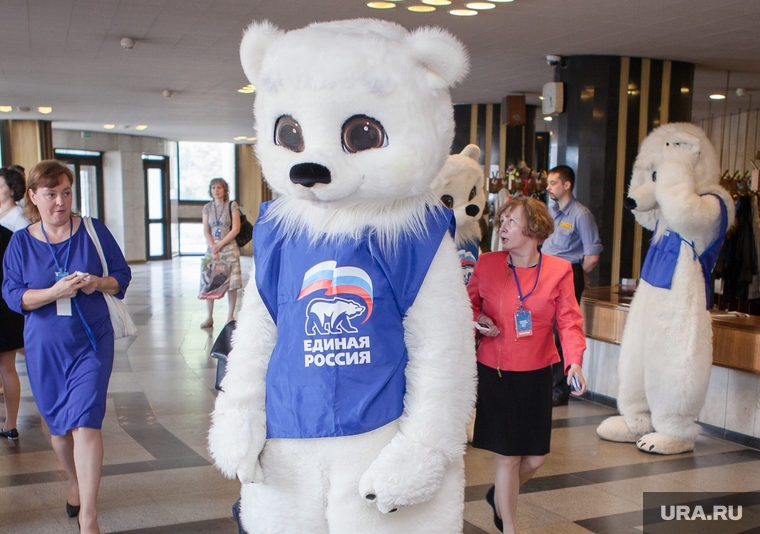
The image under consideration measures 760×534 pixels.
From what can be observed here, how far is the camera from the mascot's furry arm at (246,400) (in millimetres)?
2055

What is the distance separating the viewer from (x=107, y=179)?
19.1 meters

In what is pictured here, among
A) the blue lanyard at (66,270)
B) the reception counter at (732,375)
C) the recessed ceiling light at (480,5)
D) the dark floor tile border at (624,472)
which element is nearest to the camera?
the blue lanyard at (66,270)

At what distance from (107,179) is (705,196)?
16.9 m

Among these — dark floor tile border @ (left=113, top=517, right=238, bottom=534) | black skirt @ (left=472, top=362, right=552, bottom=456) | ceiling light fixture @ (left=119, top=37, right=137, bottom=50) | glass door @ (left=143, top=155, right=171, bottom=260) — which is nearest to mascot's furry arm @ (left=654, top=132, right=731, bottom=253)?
black skirt @ (left=472, top=362, right=552, bottom=456)

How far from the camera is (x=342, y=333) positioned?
6.66 feet

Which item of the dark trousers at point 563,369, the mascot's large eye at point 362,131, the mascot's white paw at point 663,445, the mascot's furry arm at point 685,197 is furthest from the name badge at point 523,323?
the dark trousers at point 563,369

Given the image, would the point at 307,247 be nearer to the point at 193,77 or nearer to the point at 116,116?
the point at 193,77

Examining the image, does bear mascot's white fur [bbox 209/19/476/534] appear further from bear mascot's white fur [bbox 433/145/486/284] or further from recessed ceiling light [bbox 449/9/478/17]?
recessed ceiling light [bbox 449/9/478/17]

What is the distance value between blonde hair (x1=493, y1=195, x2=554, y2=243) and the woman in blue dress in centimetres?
172

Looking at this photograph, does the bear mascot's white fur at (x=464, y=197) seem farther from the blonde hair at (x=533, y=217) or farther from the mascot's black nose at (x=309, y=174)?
the mascot's black nose at (x=309, y=174)

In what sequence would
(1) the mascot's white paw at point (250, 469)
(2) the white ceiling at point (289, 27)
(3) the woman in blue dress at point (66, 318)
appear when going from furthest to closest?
(2) the white ceiling at point (289, 27), (3) the woman in blue dress at point (66, 318), (1) the mascot's white paw at point (250, 469)

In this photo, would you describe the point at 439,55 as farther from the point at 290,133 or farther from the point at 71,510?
the point at 71,510

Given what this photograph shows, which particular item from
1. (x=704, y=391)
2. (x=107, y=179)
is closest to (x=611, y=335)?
(x=704, y=391)

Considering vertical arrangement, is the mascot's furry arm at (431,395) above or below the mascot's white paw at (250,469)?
above
